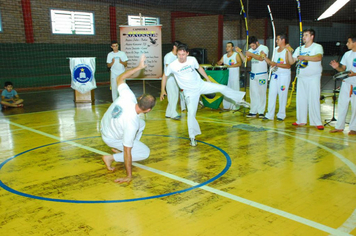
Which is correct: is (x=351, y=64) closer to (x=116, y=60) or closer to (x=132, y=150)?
(x=132, y=150)

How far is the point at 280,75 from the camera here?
8000mm

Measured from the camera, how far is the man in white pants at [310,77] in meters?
6.93

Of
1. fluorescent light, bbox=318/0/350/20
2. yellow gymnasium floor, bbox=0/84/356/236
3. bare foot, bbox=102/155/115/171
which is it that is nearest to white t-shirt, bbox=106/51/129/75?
yellow gymnasium floor, bbox=0/84/356/236

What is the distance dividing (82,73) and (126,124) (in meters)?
8.32

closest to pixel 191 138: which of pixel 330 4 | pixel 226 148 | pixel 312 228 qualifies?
pixel 226 148

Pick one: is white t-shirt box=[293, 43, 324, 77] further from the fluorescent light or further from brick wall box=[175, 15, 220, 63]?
the fluorescent light

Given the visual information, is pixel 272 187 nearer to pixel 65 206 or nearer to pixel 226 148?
pixel 226 148

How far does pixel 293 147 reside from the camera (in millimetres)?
5941

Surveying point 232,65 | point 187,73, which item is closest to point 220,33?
point 232,65

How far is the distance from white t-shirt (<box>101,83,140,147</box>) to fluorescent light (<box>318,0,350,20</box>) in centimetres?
2103

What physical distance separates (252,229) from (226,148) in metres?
2.85

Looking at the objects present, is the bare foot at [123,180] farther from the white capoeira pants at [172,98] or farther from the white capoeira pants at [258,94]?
the white capoeira pants at [258,94]

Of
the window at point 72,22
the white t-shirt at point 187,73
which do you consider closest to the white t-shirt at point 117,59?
the white t-shirt at point 187,73

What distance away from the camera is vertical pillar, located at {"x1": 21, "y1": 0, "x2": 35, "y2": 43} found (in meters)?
16.4
